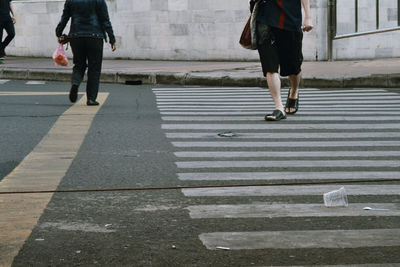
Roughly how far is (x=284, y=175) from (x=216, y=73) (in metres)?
9.43

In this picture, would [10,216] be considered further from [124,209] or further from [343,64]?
[343,64]

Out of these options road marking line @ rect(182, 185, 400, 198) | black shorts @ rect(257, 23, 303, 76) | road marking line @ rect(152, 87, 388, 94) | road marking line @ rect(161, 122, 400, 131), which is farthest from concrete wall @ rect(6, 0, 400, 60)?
road marking line @ rect(182, 185, 400, 198)

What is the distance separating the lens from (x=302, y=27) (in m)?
9.34

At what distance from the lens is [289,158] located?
6.76 metres

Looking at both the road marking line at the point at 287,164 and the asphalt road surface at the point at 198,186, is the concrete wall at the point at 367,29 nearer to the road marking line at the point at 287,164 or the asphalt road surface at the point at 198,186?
the asphalt road surface at the point at 198,186

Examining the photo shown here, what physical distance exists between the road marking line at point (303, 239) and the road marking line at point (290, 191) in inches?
36.5

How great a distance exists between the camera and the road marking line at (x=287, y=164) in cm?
639

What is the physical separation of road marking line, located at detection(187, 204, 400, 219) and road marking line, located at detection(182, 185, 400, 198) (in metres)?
0.30

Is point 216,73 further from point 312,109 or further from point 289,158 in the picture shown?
point 289,158

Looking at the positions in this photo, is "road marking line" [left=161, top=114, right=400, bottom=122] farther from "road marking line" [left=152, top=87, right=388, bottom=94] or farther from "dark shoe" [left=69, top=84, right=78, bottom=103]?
"road marking line" [left=152, top=87, right=388, bottom=94]

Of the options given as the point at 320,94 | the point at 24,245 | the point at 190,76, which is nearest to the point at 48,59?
the point at 190,76

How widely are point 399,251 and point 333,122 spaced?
4.98 metres

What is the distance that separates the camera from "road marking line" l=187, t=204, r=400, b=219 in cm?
482

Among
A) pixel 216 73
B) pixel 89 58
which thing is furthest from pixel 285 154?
pixel 216 73
